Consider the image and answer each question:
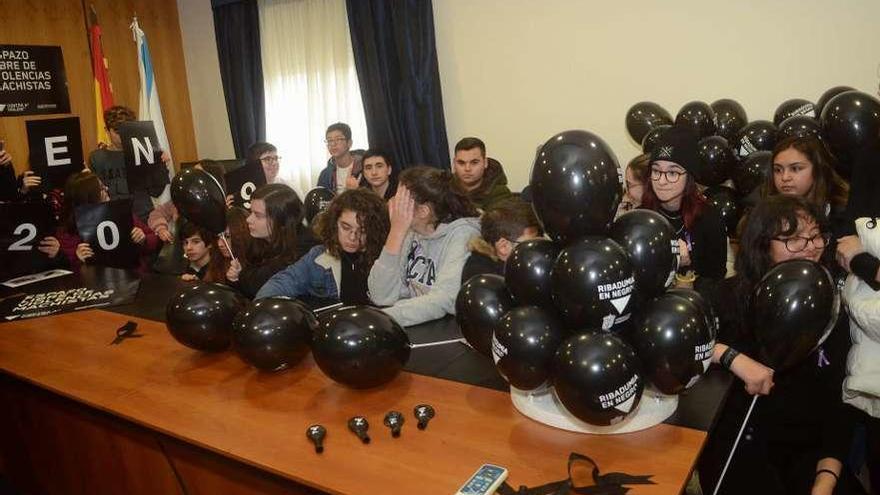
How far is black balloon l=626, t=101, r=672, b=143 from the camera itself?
12.4ft

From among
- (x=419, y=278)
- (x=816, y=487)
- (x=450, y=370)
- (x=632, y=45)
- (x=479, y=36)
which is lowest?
(x=816, y=487)

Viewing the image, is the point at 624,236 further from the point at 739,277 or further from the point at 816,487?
the point at 816,487

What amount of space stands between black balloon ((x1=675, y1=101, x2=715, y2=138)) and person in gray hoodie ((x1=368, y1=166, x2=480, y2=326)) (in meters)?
1.48

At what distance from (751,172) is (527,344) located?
81.1 inches

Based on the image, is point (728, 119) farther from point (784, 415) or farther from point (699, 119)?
point (784, 415)

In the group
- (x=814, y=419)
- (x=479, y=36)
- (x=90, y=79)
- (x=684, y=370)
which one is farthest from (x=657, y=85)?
(x=90, y=79)

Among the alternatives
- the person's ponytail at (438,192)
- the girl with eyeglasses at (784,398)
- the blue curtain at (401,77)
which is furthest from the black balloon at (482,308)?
the blue curtain at (401,77)

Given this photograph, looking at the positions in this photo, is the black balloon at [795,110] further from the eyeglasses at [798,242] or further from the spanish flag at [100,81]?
the spanish flag at [100,81]

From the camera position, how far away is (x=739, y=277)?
1902mm

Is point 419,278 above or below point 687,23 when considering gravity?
below

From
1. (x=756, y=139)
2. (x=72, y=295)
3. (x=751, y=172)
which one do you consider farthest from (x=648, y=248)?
(x=72, y=295)

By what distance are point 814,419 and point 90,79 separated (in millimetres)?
6553

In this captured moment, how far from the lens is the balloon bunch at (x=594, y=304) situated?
4.57 ft

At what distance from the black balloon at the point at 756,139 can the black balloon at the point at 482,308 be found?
2143 mm
